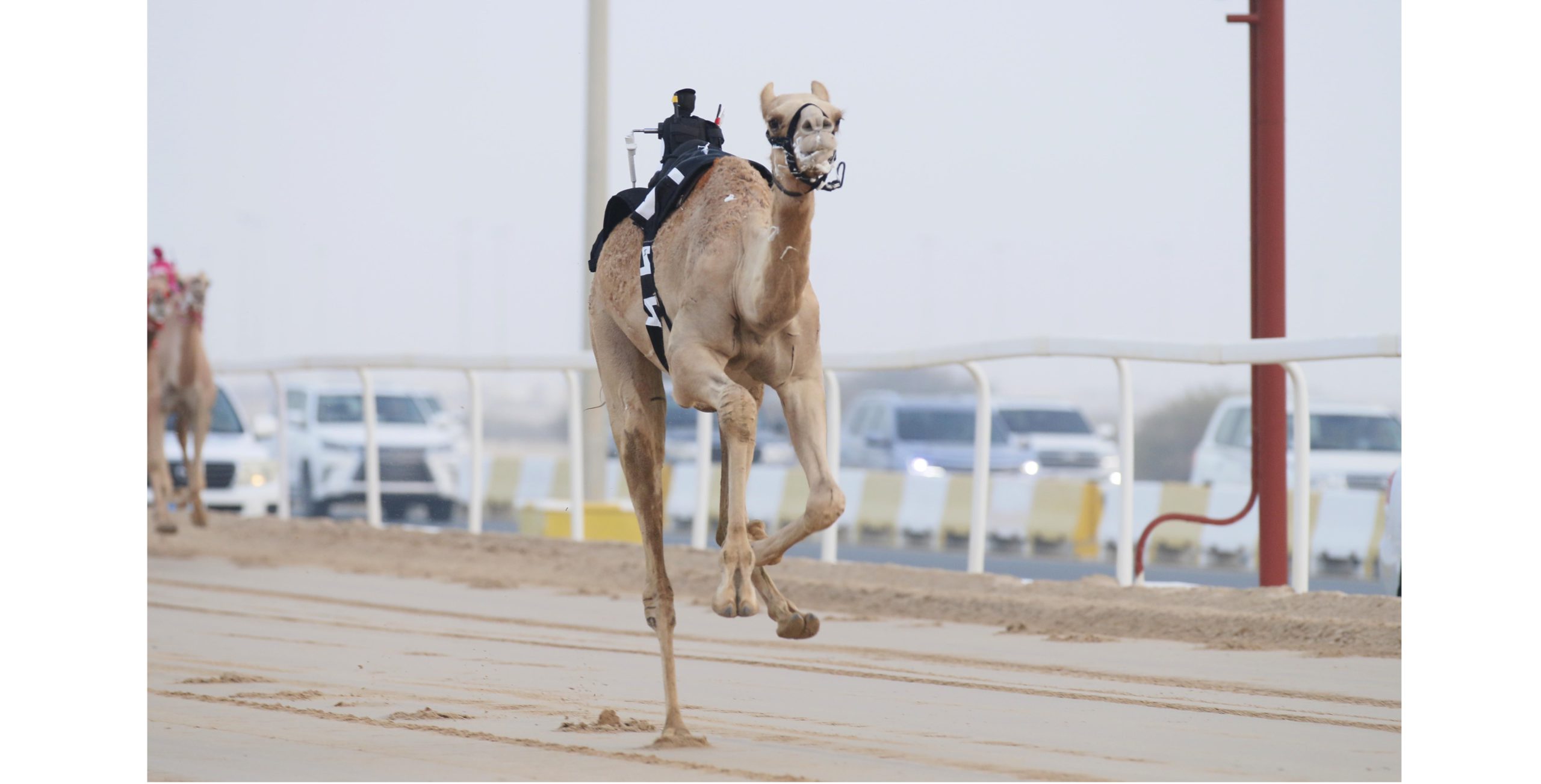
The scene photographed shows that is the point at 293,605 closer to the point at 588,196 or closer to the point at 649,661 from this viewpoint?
the point at 649,661

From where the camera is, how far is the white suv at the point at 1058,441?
2845 centimetres

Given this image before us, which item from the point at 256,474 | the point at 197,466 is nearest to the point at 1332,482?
the point at 197,466

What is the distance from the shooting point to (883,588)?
43.1 feet

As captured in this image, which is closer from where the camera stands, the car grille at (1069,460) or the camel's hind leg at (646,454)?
the camel's hind leg at (646,454)

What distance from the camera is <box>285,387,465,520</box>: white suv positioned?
26281 millimetres

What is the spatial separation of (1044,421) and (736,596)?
25.7 m

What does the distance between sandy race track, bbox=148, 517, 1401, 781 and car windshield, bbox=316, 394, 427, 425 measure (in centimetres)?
1192

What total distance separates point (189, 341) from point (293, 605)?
5.09 meters

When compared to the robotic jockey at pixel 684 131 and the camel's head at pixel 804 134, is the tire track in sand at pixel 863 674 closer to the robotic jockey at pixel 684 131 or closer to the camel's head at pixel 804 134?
the robotic jockey at pixel 684 131

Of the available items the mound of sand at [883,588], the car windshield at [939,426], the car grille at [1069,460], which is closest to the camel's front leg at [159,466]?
the mound of sand at [883,588]

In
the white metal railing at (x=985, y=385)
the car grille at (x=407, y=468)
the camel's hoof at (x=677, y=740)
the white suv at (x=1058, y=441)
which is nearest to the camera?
the camel's hoof at (x=677, y=740)

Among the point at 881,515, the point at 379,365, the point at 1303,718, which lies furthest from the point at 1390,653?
the point at 881,515

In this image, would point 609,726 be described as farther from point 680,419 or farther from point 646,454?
point 680,419

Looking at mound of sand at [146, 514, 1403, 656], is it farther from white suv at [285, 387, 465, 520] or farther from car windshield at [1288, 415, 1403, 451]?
car windshield at [1288, 415, 1403, 451]
